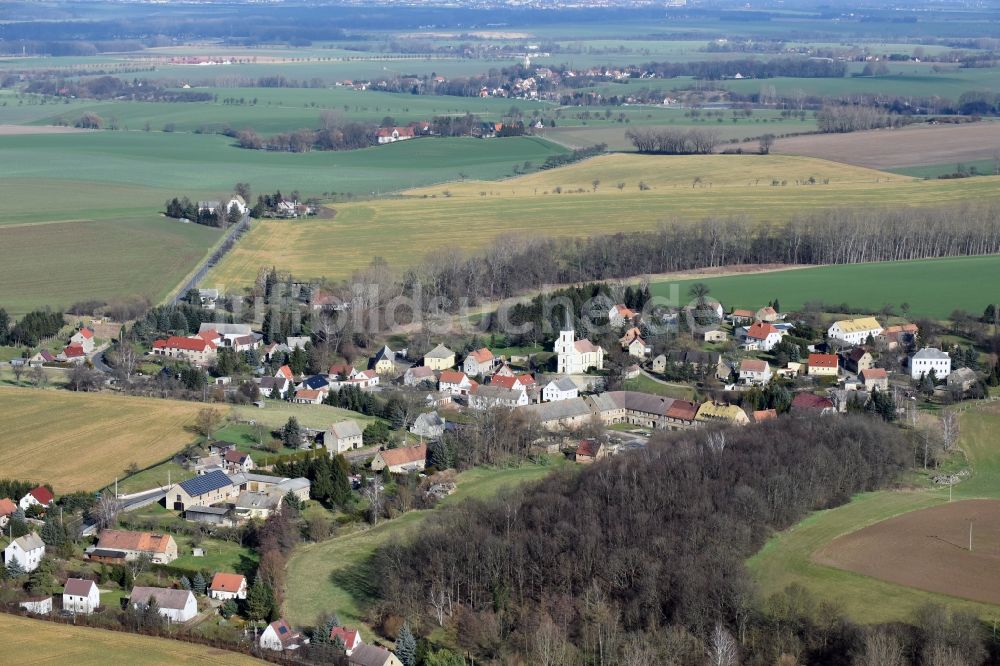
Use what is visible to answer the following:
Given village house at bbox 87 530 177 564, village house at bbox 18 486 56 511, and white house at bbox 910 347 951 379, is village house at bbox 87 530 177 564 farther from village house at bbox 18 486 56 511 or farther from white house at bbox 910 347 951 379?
white house at bbox 910 347 951 379

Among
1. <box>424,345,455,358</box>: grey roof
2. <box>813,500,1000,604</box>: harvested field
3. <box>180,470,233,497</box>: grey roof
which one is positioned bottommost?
<box>424,345,455,358</box>: grey roof

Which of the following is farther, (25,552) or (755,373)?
(755,373)

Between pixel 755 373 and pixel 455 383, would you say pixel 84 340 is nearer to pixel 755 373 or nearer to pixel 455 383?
pixel 455 383

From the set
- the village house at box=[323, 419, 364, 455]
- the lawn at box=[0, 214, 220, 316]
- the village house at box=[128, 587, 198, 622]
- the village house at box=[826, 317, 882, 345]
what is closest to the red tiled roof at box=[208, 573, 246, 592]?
the village house at box=[128, 587, 198, 622]

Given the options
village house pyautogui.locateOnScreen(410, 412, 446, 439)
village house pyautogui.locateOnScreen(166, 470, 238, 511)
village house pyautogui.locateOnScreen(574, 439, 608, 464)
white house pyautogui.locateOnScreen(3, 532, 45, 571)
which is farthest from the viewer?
village house pyautogui.locateOnScreen(410, 412, 446, 439)

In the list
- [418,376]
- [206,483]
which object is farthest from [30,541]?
[418,376]

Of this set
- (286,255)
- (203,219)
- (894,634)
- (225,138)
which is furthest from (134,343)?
(225,138)
